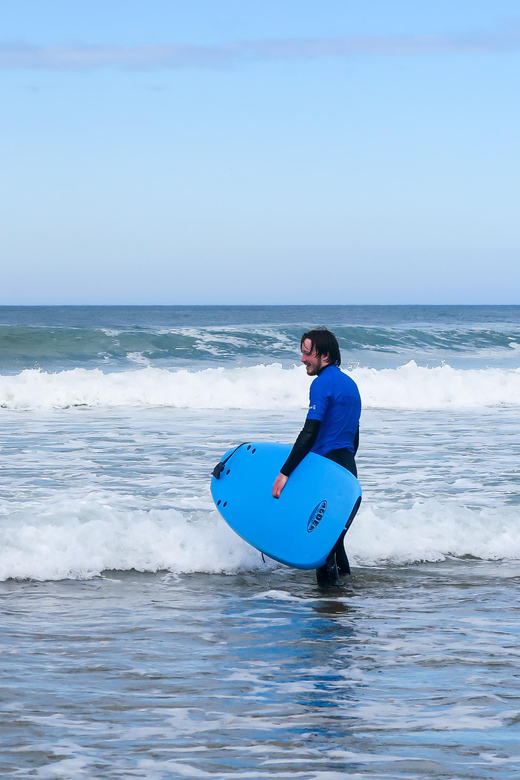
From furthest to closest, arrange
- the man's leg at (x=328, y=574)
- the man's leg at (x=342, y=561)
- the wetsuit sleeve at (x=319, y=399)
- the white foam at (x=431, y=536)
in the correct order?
1. the white foam at (x=431, y=536)
2. the man's leg at (x=342, y=561)
3. the man's leg at (x=328, y=574)
4. the wetsuit sleeve at (x=319, y=399)

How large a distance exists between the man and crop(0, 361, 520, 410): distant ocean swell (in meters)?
11.0

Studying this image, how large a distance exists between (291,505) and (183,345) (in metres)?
26.8

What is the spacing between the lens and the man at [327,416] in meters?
4.98

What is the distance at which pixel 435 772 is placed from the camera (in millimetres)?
2699

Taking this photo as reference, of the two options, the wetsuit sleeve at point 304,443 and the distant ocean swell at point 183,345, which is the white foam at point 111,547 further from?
the distant ocean swell at point 183,345

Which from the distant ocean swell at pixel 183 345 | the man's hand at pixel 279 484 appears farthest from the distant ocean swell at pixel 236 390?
the man's hand at pixel 279 484

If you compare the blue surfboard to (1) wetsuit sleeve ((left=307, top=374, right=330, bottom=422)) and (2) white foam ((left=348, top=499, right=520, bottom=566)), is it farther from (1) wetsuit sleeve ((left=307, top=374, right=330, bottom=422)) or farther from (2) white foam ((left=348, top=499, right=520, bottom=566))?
(2) white foam ((left=348, top=499, right=520, bottom=566))

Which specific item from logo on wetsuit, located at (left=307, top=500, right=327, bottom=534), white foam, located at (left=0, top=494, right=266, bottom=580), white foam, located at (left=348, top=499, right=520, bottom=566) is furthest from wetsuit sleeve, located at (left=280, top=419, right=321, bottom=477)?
white foam, located at (left=348, top=499, right=520, bottom=566)

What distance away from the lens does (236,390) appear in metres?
17.4

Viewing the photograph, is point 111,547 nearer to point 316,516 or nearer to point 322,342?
point 316,516

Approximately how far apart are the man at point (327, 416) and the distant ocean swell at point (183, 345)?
22.9 metres

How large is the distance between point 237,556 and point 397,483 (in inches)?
111

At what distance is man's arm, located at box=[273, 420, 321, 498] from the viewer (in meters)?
4.98

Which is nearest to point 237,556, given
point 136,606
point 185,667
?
point 136,606
